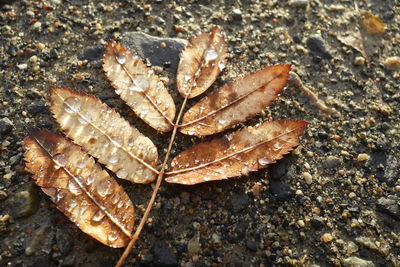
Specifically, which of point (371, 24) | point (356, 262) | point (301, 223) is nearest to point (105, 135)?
point (301, 223)

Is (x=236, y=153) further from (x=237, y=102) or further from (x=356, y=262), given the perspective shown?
(x=356, y=262)

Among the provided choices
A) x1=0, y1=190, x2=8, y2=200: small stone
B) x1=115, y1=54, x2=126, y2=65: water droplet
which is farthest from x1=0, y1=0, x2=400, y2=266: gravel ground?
x1=115, y1=54, x2=126, y2=65: water droplet

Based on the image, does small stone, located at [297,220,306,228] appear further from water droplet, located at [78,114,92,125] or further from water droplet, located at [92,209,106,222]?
water droplet, located at [78,114,92,125]

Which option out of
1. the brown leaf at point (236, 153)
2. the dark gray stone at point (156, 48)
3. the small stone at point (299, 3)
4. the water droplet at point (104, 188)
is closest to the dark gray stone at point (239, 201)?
the brown leaf at point (236, 153)

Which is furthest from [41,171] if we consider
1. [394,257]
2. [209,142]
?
[394,257]

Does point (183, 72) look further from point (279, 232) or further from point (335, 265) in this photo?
point (335, 265)
